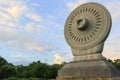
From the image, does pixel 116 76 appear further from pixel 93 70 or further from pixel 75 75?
pixel 75 75

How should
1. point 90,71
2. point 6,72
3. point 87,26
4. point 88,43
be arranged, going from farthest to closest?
point 6,72
point 87,26
point 88,43
point 90,71

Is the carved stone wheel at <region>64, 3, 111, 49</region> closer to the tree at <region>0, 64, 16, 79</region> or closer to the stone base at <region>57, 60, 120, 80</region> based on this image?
the stone base at <region>57, 60, 120, 80</region>

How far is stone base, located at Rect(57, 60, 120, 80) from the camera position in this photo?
10664 mm

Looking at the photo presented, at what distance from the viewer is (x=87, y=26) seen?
481 inches

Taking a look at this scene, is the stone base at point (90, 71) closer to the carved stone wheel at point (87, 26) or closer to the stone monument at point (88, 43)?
the stone monument at point (88, 43)

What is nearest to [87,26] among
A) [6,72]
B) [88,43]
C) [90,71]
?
[88,43]

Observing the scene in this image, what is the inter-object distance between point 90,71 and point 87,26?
7.77ft

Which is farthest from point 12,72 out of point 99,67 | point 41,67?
point 99,67

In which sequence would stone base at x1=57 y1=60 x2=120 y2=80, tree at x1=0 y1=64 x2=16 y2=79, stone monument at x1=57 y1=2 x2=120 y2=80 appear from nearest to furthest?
stone base at x1=57 y1=60 x2=120 y2=80 → stone monument at x1=57 y1=2 x2=120 y2=80 → tree at x1=0 y1=64 x2=16 y2=79

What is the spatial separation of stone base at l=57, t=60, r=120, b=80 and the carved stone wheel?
100cm

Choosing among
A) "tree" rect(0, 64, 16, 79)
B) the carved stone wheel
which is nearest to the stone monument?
the carved stone wheel

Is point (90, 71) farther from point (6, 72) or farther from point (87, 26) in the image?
point (6, 72)

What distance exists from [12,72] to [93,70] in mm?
30920

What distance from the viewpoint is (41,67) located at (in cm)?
3975
